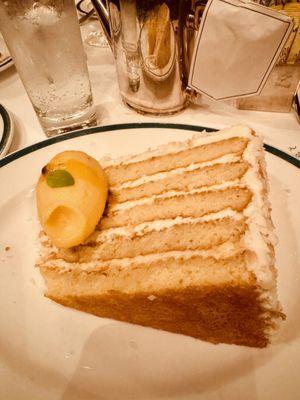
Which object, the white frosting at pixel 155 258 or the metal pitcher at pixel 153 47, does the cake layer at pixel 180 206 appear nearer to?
the white frosting at pixel 155 258

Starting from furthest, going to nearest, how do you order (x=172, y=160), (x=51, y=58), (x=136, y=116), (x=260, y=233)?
(x=136, y=116), (x=51, y=58), (x=172, y=160), (x=260, y=233)

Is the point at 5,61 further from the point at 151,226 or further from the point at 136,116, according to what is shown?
the point at 151,226

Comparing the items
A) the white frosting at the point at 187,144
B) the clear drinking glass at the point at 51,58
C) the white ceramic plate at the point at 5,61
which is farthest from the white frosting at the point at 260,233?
the white ceramic plate at the point at 5,61

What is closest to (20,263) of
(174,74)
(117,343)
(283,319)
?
(117,343)

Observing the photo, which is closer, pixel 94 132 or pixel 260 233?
pixel 260 233

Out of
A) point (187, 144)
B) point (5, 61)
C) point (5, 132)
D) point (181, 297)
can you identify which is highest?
point (5, 61)

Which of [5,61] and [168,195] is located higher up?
[5,61]

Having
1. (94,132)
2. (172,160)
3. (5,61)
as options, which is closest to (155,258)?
(172,160)

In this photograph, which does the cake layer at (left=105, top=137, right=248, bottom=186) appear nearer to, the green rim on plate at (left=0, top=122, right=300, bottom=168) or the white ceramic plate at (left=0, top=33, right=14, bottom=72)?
the green rim on plate at (left=0, top=122, right=300, bottom=168)
